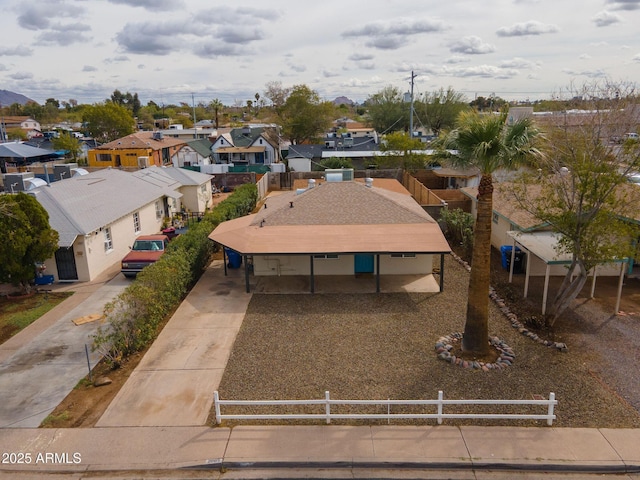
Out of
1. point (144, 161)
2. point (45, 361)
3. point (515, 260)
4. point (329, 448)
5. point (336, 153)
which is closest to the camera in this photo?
point (329, 448)

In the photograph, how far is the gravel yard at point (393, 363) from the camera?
1138cm

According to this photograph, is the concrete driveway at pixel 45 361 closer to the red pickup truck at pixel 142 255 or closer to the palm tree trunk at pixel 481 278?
the red pickup truck at pixel 142 255

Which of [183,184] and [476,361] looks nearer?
[476,361]

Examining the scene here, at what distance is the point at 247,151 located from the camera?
55.2 metres

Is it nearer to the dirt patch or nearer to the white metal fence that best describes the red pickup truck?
the dirt patch

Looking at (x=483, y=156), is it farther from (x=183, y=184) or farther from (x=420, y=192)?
(x=183, y=184)

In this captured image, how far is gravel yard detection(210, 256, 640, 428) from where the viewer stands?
37.3 feet

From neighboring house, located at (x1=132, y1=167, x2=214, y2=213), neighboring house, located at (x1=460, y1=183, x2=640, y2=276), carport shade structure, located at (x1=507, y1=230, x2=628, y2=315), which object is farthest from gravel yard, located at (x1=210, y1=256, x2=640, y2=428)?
neighboring house, located at (x1=132, y1=167, x2=214, y2=213)

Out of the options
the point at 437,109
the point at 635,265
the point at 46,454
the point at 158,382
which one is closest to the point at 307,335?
the point at 158,382

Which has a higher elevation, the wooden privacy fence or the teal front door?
the wooden privacy fence

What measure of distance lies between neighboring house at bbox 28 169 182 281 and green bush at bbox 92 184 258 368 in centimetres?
414

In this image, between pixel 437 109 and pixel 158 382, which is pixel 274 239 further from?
pixel 437 109

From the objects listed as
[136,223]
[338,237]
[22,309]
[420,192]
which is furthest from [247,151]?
[22,309]

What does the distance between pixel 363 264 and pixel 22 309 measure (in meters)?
13.8
